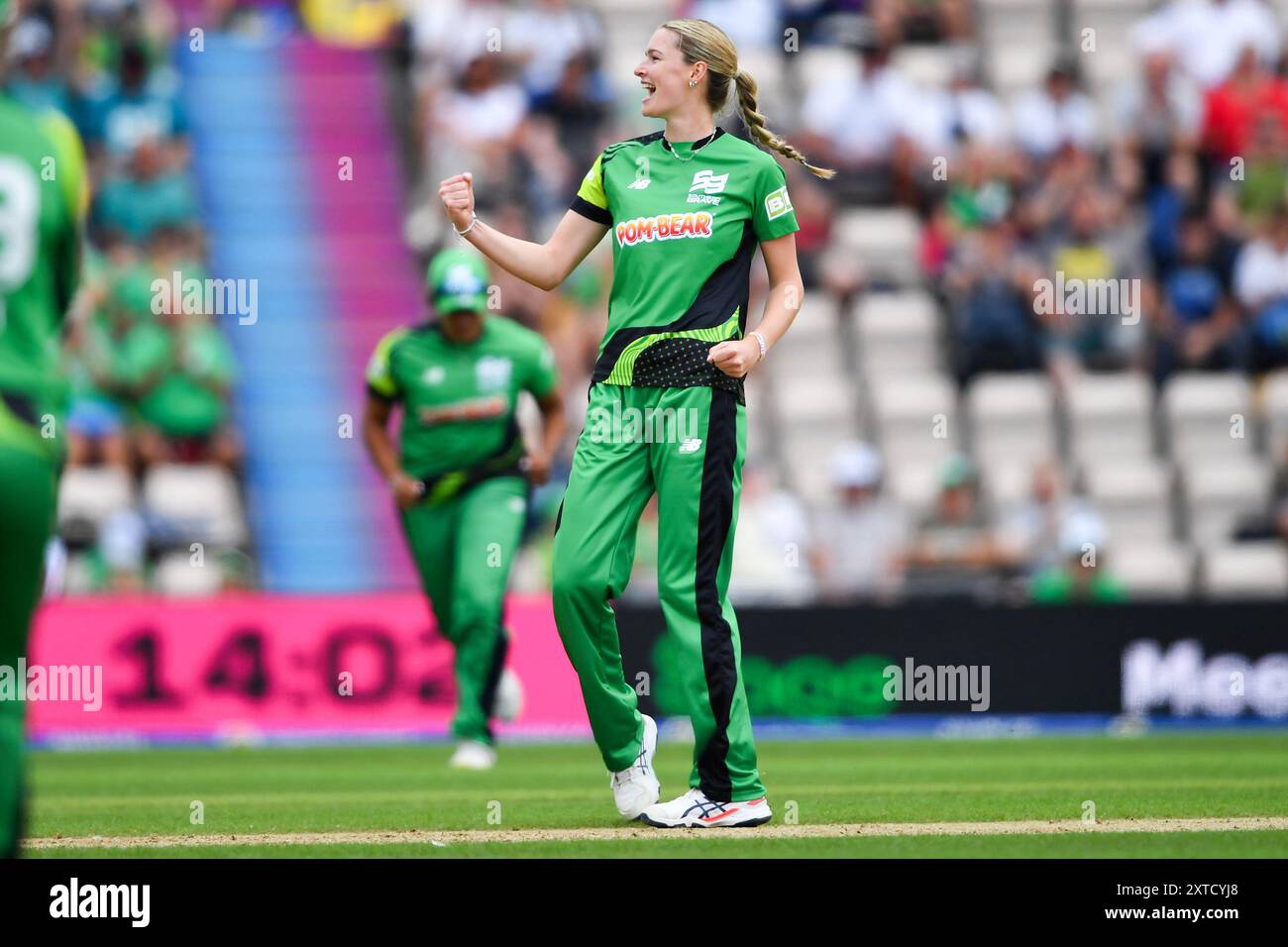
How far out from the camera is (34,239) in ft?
16.6

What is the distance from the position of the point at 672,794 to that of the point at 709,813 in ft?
5.69

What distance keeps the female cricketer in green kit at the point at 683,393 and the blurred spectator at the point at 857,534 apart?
910cm

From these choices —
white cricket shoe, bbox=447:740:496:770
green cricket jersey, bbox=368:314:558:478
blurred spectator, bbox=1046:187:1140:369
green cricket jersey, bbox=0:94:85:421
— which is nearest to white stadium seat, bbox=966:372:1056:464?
blurred spectator, bbox=1046:187:1140:369

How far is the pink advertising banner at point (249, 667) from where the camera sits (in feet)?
49.5

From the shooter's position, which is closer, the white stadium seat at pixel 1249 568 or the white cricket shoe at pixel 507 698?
the white cricket shoe at pixel 507 698

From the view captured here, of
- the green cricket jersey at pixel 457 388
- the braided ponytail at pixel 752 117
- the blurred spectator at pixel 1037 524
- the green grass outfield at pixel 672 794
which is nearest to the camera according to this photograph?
the green grass outfield at pixel 672 794

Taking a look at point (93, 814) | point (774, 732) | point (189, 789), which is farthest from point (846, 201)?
point (93, 814)

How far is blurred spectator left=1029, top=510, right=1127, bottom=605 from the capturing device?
16.5m

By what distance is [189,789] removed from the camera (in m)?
10.5

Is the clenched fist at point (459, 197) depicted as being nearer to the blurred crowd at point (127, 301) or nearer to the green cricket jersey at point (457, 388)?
the green cricket jersey at point (457, 388)

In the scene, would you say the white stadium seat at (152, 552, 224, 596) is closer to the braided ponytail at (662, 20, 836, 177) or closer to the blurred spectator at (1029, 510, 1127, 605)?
the blurred spectator at (1029, 510, 1127, 605)

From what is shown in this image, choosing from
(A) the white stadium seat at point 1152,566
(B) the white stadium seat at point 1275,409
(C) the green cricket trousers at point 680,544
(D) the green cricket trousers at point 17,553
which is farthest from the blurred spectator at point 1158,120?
(D) the green cricket trousers at point 17,553

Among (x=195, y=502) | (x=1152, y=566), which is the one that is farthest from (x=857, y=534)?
(x=195, y=502)
